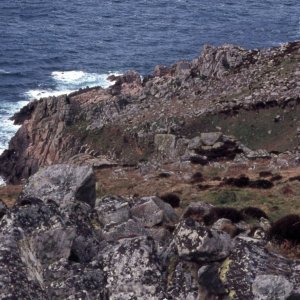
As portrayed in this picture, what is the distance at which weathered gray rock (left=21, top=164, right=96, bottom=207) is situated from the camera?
2328 cm

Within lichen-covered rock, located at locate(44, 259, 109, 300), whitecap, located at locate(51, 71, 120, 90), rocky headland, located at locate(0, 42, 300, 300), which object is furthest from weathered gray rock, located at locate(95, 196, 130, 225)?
whitecap, located at locate(51, 71, 120, 90)

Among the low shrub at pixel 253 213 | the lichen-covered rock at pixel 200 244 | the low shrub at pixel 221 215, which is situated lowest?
the low shrub at pixel 253 213

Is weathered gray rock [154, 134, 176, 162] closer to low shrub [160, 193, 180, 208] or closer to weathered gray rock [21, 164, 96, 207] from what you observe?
low shrub [160, 193, 180, 208]

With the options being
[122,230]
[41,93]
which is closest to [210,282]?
[122,230]

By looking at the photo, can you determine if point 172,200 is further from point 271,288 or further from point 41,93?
point 41,93

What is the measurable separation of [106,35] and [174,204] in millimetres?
114557

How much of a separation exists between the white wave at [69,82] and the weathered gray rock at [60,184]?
288 feet

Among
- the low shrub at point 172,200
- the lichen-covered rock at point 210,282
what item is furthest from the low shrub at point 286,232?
the low shrub at point 172,200

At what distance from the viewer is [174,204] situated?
29.4 metres

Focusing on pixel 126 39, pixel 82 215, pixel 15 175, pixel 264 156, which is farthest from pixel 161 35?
pixel 82 215

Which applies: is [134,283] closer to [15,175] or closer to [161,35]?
[15,175]

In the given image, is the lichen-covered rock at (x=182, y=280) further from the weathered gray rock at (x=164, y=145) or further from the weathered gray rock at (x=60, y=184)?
the weathered gray rock at (x=164, y=145)

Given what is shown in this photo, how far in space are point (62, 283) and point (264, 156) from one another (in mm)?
35047

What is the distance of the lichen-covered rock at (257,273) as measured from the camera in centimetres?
1523
